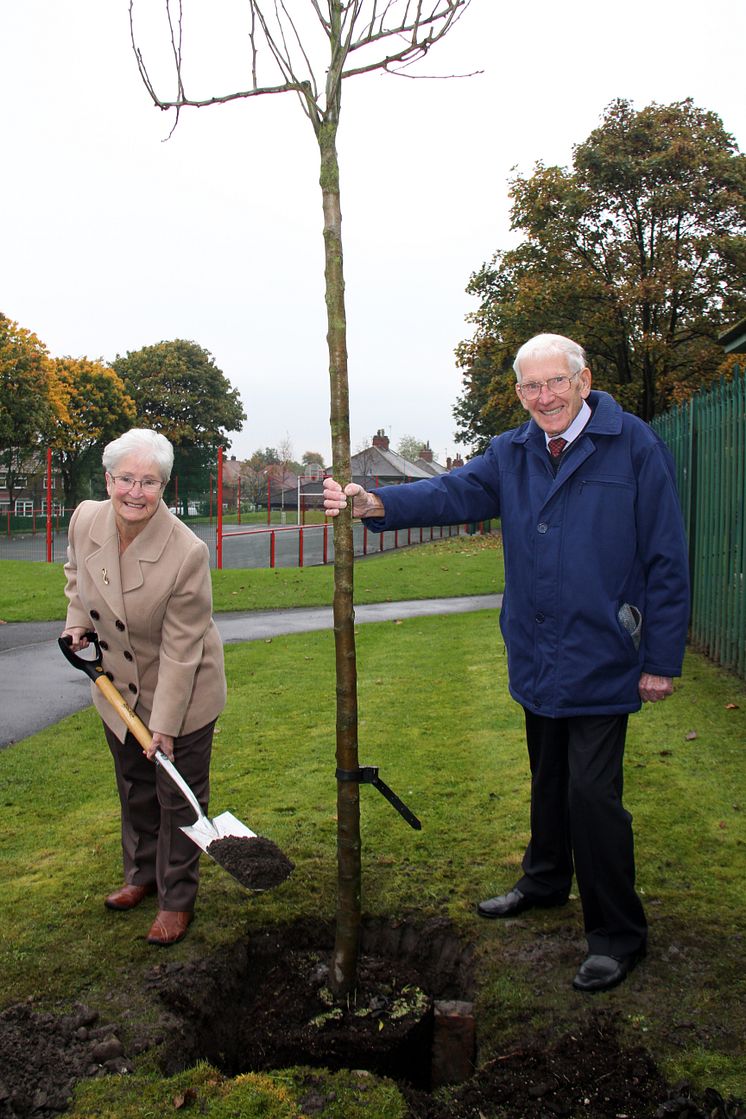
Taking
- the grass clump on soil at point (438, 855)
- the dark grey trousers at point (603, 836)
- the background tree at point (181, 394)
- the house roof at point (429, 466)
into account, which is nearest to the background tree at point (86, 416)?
the background tree at point (181, 394)

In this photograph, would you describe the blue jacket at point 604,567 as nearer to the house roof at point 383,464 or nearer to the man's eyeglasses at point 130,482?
the man's eyeglasses at point 130,482

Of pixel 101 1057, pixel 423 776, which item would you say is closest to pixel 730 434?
pixel 423 776

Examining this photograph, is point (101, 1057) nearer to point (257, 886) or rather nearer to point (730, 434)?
point (257, 886)

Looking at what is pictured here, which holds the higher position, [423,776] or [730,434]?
[730,434]

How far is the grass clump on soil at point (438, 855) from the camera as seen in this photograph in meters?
3.14

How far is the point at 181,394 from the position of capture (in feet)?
202

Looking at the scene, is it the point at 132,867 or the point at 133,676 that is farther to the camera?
the point at 132,867

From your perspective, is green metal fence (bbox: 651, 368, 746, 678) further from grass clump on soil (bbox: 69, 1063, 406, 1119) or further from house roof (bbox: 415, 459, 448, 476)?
house roof (bbox: 415, 459, 448, 476)

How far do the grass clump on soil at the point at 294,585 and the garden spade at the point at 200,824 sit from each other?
9583 millimetres

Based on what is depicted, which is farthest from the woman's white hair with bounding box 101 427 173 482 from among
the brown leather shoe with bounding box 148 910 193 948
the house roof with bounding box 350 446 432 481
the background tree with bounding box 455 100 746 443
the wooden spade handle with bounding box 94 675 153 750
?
the house roof with bounding box 350 446 432 481

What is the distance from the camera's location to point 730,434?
318 inches

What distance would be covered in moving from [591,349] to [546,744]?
2319cm

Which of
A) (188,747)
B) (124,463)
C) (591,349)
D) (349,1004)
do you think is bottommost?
(349,1004)

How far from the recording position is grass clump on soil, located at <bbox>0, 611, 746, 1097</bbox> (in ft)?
10.3
